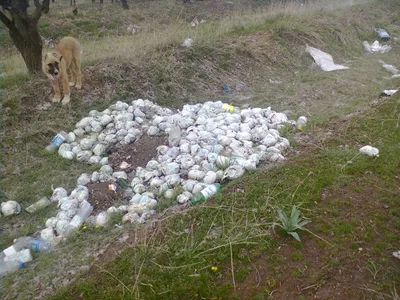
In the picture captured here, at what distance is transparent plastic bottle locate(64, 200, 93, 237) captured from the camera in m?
2.65

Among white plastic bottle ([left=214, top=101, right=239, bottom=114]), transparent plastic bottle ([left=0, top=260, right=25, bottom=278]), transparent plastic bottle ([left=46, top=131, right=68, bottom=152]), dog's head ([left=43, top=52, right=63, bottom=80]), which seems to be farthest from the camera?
→ white plastic bottle ([left=214, top=101, right=239, bottom=114])

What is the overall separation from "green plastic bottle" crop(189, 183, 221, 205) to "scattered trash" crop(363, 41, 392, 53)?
709 cm

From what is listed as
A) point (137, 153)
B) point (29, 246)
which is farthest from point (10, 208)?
point (137, 153)

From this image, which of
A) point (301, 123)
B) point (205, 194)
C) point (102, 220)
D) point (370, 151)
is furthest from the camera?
point (301, 123)

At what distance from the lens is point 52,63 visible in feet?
12.9

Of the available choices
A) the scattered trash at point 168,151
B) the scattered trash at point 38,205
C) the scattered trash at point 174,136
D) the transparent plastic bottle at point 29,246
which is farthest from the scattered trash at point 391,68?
the transparent plastic bottle at point 29,246

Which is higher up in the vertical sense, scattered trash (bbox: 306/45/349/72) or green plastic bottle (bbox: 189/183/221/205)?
green plastic bottle (bbox: 189/183/221/205)

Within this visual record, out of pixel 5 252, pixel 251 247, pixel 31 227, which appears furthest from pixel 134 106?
pixel 251 247

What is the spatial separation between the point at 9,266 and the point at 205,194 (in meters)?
1.59

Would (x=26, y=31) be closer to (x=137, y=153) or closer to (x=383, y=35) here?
(x=137, y=153)

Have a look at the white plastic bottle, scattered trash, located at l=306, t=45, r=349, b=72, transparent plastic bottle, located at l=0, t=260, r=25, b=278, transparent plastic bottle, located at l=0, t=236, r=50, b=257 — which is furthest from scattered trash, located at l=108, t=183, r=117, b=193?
scattered trash, located at l=306, t=45, r=349, b=72

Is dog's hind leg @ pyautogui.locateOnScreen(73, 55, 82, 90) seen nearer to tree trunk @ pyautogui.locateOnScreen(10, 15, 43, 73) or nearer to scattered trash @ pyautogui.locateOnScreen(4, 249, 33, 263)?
tree trunk @ pyautogui.locateOnScreen(10, 15, 43, 73)

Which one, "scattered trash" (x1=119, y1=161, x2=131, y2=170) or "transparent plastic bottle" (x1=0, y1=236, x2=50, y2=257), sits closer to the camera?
"transparent plastic bottle" (x1=0, y1=236, x2=50, y2=257)

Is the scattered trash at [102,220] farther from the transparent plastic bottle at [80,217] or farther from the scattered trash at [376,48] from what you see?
the scattered trash at [376,48]
